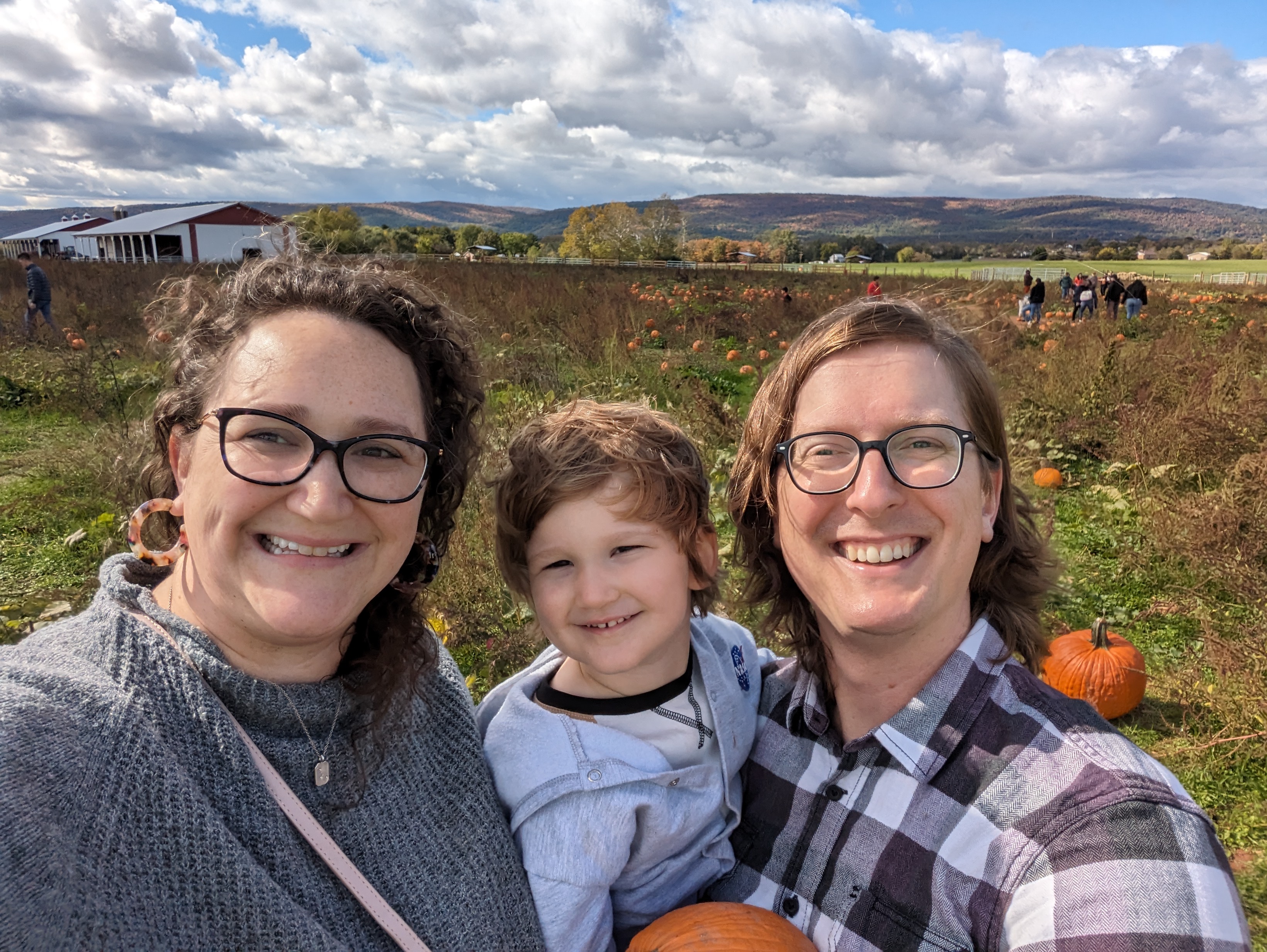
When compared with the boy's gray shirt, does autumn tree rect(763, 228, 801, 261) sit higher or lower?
higher

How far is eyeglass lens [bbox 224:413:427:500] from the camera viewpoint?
56.0 inches

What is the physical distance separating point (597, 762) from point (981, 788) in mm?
808

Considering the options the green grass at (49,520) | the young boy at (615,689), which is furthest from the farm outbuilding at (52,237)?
the young boy at (615,689)

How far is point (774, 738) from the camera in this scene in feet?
6.55

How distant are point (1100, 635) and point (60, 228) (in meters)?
109

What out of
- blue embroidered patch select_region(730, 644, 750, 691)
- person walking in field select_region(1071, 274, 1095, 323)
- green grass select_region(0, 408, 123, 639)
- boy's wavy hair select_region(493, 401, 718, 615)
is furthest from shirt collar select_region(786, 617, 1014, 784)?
person walking in field select_region(1071, 274, 1095, 323)

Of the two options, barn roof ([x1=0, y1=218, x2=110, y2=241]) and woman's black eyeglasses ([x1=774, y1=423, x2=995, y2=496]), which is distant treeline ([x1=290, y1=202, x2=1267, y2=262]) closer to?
barn roof ([x1=0, y1=218, x2=110, y2=241])

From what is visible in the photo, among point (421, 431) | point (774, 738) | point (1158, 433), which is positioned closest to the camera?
point (421, 431)

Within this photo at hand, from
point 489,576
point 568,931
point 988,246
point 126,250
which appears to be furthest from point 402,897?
point 988,246

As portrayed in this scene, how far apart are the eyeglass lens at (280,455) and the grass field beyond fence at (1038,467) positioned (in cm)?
55

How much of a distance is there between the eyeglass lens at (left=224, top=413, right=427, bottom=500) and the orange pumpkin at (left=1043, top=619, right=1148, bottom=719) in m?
3.77

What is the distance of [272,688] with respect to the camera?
4.75 feet

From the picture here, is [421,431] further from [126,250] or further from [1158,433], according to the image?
[126,250]

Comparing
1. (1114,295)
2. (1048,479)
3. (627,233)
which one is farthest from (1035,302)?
(627,233)
